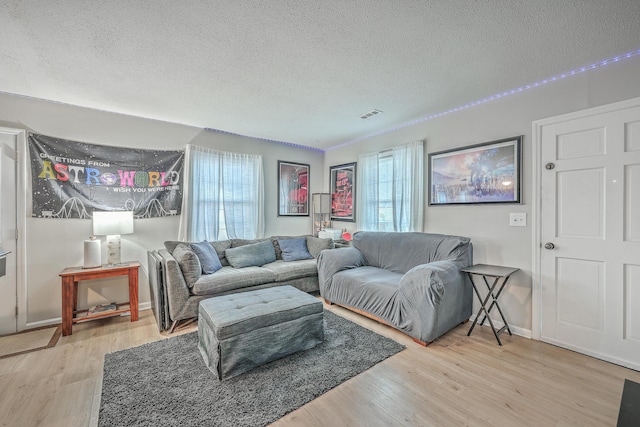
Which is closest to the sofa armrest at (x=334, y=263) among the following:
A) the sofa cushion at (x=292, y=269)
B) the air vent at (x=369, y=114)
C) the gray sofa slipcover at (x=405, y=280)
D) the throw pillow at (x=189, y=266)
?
the gray sofa slipcover at (x=405, y=280)

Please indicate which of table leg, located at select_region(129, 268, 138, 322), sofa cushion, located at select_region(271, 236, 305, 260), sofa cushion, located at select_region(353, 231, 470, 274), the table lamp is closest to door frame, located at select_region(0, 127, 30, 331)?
the table lamp

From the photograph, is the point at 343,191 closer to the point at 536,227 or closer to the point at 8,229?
the point at 536,227

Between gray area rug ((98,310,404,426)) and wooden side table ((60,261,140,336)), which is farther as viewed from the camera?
wooden side table ((60,261,140,336))

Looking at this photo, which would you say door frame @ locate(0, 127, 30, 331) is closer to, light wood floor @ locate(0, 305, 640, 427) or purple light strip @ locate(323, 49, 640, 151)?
light wood floor @ locate(0, 305, 640, 427)

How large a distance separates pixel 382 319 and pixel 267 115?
263 centimetres

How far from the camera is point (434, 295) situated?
2.40 meters

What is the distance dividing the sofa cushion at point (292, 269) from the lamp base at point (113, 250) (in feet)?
5.34

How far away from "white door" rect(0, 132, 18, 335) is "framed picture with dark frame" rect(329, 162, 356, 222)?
12.8ft

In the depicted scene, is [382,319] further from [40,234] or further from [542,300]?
[40,234]

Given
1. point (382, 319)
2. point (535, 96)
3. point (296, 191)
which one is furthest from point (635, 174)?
point (296, 191)

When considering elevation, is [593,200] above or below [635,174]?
below

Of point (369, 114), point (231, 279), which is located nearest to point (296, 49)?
point (369, 114)

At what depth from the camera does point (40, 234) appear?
9.36ft

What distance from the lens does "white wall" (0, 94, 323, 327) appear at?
280 centimetres
